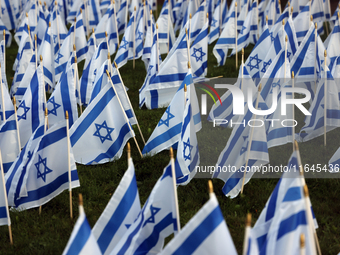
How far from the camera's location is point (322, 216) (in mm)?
5523

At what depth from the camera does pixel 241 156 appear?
582 cm

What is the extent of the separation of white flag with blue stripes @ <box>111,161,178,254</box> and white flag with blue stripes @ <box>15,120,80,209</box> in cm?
150

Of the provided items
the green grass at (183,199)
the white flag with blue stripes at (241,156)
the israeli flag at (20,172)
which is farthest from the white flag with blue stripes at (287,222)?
the israeli flag at (20,172)

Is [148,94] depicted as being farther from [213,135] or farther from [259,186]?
[259,186]

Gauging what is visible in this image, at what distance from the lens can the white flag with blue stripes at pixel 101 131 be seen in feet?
20.9

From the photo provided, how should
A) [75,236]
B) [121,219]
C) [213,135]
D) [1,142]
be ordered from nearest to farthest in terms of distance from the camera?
[75,236], [121,219], [1,142], [213,135]

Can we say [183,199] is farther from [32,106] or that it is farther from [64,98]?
[32,106]

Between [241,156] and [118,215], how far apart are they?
7.26 feet

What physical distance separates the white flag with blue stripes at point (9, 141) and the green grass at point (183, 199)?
91 centimetres

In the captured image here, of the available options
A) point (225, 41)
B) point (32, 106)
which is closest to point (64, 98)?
point (32, 106)

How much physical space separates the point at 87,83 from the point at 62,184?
3463 mm

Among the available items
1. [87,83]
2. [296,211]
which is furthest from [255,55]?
[296,211]

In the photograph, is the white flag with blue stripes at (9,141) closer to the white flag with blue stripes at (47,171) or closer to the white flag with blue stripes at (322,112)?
the white flag with blue stripes at (47,171)

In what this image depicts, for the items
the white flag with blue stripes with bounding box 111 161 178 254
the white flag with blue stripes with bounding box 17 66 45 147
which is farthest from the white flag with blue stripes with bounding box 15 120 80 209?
the white flag with blue stripes with bounding box 17 66 45 147
